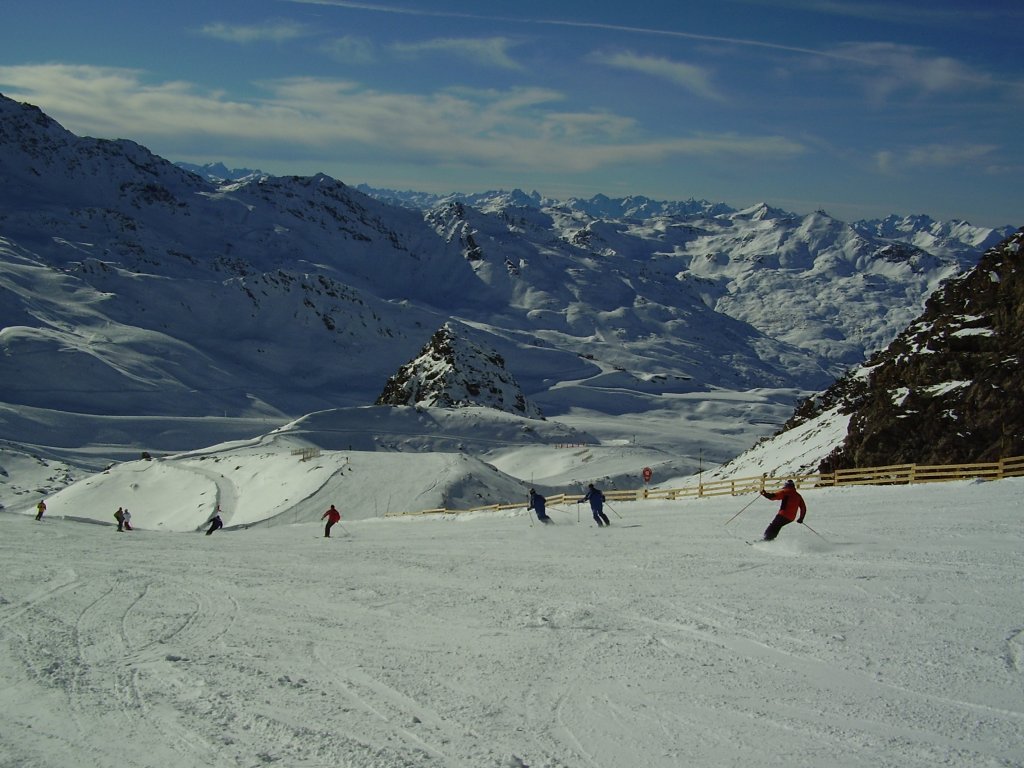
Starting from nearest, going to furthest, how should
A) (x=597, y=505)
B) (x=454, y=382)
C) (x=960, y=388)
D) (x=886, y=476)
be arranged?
(x=597, y=505) < (x=886, y=476) < (x=960, y=388) < (x=454, y=382)

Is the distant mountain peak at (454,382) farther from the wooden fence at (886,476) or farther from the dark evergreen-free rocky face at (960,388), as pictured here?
the wooden fence at (886,476)

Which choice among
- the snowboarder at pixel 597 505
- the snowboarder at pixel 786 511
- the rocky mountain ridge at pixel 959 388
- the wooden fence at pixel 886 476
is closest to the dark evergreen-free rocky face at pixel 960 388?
the rocky mountain ridge at pixel 959 388

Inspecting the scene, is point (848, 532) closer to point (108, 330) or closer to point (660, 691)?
point (660, 691)

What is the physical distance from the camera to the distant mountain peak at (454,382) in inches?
4493

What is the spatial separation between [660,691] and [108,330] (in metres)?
183

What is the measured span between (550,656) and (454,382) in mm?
104298

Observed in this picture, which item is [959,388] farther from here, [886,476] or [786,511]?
[786,511]

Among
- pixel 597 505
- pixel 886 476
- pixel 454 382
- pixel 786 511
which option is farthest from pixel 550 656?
pixel 454 382

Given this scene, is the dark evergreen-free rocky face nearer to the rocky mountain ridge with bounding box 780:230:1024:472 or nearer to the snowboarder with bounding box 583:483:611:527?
the rocky mountain ridge with bounding box 780:230:1024:472

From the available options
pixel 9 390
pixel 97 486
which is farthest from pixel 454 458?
pixel 9 390

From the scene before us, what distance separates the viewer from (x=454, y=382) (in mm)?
115500

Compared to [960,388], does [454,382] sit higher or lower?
higher

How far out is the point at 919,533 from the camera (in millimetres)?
18641

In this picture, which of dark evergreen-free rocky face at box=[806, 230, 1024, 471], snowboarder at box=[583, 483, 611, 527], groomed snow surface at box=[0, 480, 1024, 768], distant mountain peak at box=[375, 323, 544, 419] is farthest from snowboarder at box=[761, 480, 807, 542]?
distant mountain peak at box=[375, 323, 544, 419]
